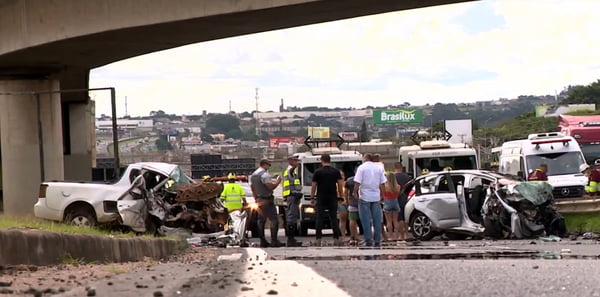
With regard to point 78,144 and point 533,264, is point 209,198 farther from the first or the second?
point 78,144

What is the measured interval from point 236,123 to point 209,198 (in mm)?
127166

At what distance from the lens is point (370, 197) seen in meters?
17.3

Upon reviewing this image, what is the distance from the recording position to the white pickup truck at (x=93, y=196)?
20875 millimetres

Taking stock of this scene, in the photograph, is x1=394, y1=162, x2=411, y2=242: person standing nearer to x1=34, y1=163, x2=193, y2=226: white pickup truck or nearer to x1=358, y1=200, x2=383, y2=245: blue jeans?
x1=358, y1=200, x2=383, y2=245: blue jeans

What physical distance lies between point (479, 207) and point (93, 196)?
8213 mm

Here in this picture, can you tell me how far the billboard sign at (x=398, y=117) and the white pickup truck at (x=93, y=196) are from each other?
95.4 metres

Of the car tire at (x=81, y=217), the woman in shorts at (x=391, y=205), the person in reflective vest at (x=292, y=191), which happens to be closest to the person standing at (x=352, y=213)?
the woman in shorts at (x=391, y=205)

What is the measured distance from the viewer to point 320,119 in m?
160

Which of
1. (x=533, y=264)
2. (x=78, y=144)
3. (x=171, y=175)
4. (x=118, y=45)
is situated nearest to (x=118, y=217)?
(x=171, y=175)

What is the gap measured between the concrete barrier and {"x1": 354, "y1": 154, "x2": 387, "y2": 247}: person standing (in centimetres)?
474

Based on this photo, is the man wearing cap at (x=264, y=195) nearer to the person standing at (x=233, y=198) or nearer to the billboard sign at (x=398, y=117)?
the person standing at (x=233, y=198)

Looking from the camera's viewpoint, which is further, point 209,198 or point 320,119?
point 320,119

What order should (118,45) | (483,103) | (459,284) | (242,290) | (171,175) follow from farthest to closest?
(483,103)
(118,45)
(171,175)
(459,284)
(242,290)

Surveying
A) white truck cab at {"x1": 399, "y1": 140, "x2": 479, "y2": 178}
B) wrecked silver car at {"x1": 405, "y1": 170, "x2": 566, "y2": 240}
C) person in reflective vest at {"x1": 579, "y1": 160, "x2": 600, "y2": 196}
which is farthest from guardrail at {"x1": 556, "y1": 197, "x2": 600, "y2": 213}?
white truck cab at {"x1": 399, "y1": 140, "x2": 479, "y2": 178}
